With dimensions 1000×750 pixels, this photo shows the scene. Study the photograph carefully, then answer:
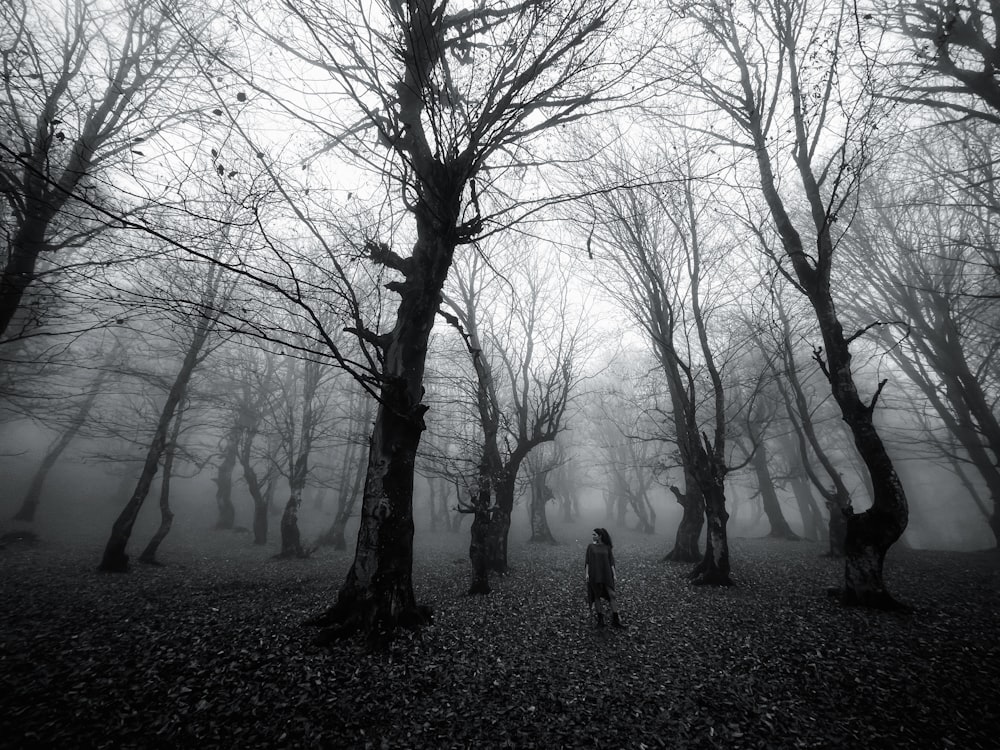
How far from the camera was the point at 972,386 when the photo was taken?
1336cm

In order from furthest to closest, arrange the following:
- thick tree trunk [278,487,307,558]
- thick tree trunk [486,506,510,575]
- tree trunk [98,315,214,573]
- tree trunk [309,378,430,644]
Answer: thick tree trunk [278,487,307,558], thick tree trunk [486,506,510,575], tree trunk [98,315,214,573], tree trunk [309,378,430,644]

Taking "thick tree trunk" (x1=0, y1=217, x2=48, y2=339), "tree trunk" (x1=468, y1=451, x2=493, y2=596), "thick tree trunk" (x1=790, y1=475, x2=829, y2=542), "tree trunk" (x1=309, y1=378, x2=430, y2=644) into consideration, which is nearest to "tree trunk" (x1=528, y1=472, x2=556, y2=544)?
"tree trunk" (x1=468, y1=451, x2=493, y2=596)

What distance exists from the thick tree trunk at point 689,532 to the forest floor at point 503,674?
5240mm

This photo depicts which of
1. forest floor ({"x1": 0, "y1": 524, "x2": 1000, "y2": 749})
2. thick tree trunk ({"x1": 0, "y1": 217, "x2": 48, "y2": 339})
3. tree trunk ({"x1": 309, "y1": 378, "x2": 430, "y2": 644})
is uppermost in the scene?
thick tree trunk ({"x1": 0, "y1": 217, "x2": 48, "y2": 339})

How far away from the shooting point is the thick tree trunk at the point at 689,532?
13000 millimetres

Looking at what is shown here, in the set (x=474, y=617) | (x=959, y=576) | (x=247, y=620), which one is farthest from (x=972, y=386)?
(x=247, y=620)

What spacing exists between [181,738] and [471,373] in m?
16.3

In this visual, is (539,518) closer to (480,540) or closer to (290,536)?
(290,536)

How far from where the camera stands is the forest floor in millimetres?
3600

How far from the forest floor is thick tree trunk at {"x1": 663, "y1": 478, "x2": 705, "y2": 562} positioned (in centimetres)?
524

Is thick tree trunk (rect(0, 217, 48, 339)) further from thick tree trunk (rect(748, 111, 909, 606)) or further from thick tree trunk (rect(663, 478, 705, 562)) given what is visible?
thick tree trunk (rect(663, 478, 705, 562))

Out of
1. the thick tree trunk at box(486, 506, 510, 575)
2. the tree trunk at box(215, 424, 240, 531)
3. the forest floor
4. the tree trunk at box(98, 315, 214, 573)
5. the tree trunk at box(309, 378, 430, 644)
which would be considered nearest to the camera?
the forest floor

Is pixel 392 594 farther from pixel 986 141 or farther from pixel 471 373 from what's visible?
pixel 986 141

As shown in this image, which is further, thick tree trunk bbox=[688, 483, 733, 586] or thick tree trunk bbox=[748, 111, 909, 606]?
thick tree trunk bbox=[688, 483, 733, 586]
